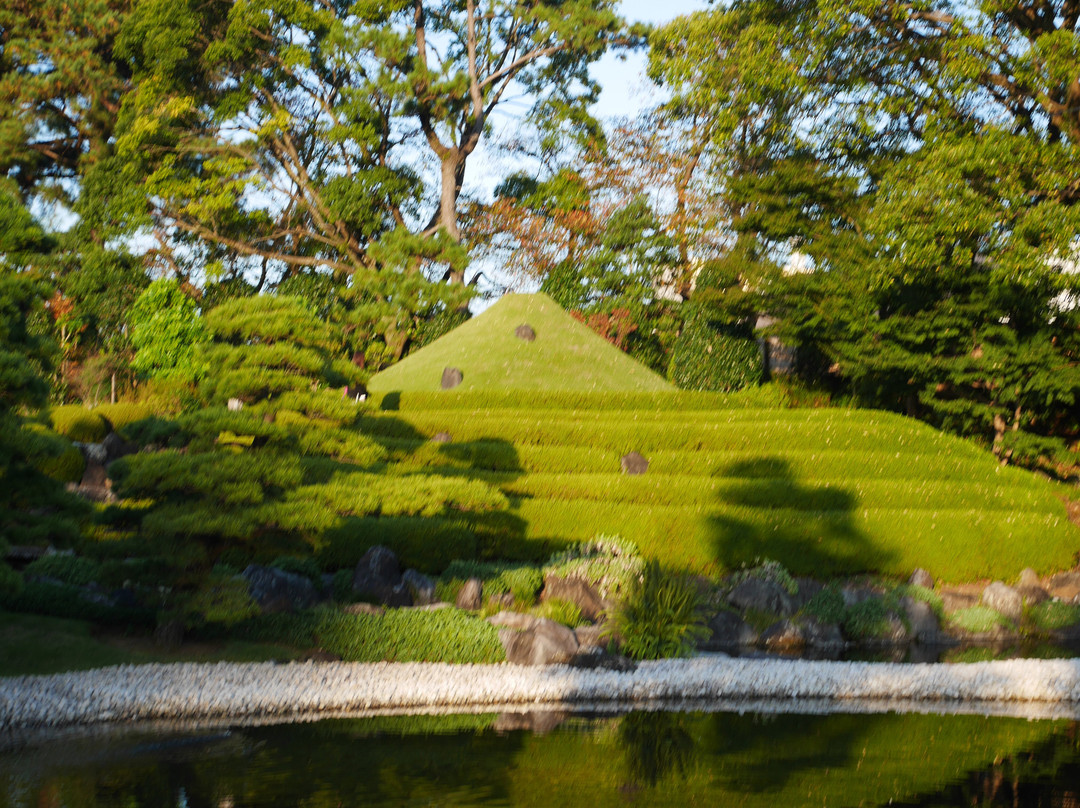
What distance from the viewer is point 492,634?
1116 cm

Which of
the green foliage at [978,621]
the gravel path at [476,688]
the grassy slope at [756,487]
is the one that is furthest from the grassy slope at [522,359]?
the gravel path at [476,688]

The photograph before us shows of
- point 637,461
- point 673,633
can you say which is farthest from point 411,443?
point 673,633

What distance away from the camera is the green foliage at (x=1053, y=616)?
14.2 meters

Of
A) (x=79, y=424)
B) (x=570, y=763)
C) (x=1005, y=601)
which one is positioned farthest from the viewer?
(x=79, y=424)

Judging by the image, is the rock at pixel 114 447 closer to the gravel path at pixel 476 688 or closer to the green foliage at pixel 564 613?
the green foliage at pixel 564 613

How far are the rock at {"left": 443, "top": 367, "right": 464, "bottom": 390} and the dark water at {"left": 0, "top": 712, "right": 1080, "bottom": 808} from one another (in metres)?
16.3

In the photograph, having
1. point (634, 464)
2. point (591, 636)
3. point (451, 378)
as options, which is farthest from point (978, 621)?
point (451, 378)

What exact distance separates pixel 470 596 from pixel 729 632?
3594mm

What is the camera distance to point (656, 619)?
38.2 feet

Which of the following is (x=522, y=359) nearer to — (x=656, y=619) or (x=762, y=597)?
(x=762, y=597)

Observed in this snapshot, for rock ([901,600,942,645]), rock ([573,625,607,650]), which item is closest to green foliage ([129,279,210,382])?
rock ([573,625,607,650])

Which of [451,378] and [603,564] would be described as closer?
[603,564]

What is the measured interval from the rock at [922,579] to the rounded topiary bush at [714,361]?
14.3 metres

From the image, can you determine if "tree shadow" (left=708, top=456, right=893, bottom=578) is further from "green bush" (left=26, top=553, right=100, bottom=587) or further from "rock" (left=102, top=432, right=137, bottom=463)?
"rock" (left=102, top=432, right=137, bottom=463)
